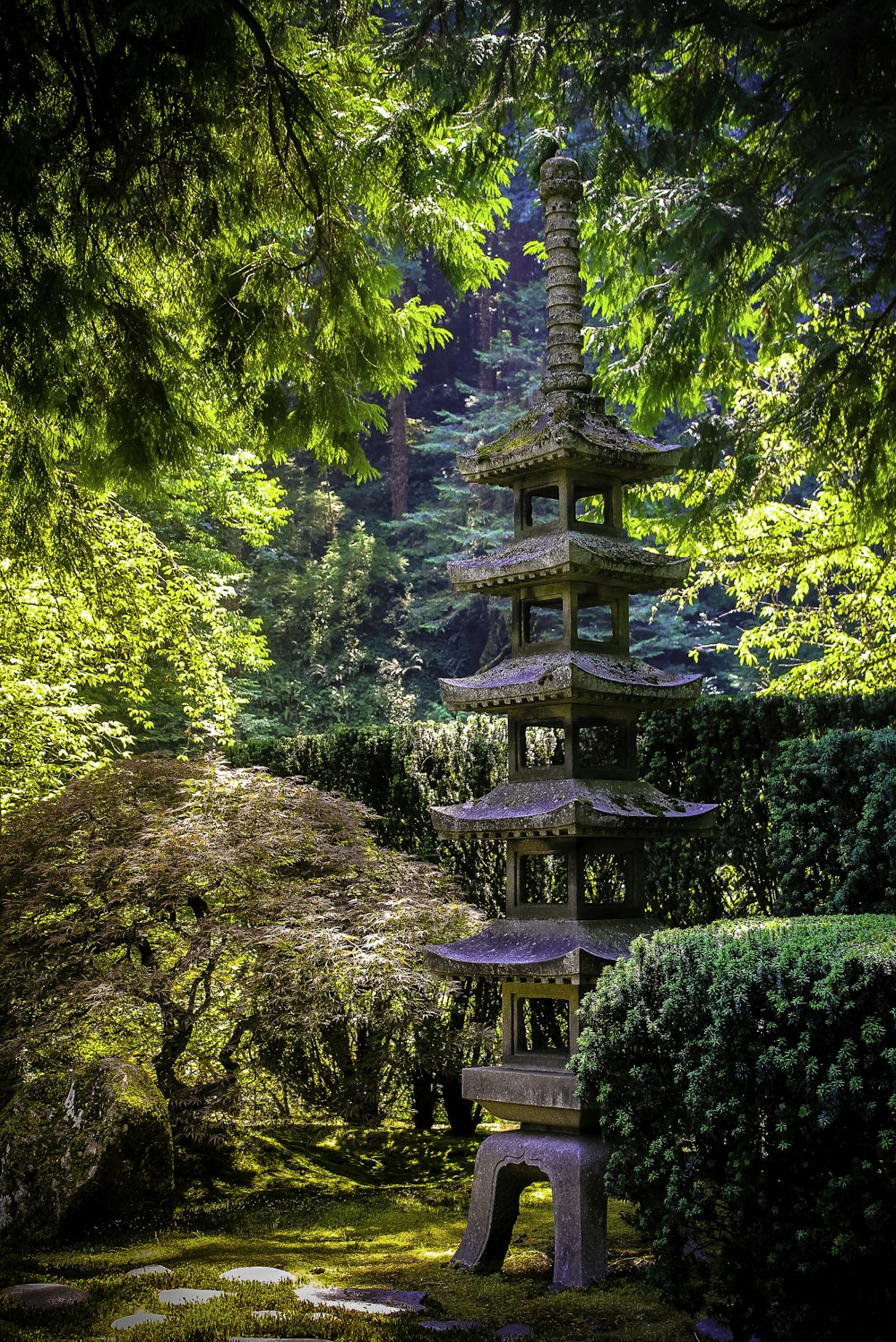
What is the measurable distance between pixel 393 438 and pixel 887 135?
20105 mm

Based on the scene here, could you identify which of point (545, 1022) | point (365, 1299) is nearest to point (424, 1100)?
point (545, 1022)

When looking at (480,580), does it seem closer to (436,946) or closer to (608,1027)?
(436,946)

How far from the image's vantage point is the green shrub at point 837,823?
5.62 meters

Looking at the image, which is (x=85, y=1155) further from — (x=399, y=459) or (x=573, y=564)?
(x=399, y=459)

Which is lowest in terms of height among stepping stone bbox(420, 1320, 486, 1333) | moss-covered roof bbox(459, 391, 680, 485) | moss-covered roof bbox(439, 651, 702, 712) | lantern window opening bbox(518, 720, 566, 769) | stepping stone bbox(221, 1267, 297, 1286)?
stepping stone bbox(221, 1267, 297, 1286)

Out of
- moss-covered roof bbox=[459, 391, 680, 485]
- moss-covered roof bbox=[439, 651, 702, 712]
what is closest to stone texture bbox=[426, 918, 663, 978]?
moss-covered roof bbox=[439, 651, 702, 712]

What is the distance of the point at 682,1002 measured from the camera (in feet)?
13.0

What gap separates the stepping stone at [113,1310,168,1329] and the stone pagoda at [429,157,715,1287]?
1.52 metres

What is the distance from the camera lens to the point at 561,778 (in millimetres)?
5480

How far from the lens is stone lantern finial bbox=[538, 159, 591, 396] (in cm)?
569

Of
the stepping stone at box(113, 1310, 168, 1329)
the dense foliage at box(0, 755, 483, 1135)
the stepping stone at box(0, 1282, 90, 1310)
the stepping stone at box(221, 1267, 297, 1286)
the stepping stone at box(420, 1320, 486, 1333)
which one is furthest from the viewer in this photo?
the dense foliage at box(0, 755, 483, 1135)

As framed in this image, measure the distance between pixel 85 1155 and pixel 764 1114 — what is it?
3547mm

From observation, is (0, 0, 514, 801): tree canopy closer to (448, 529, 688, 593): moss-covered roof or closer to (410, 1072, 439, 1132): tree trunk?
(448, 529, 688, 593): moss-covered roof

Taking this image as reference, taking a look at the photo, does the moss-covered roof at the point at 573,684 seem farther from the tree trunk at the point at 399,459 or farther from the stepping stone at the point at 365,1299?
the tree trunk at the point at 399,459
